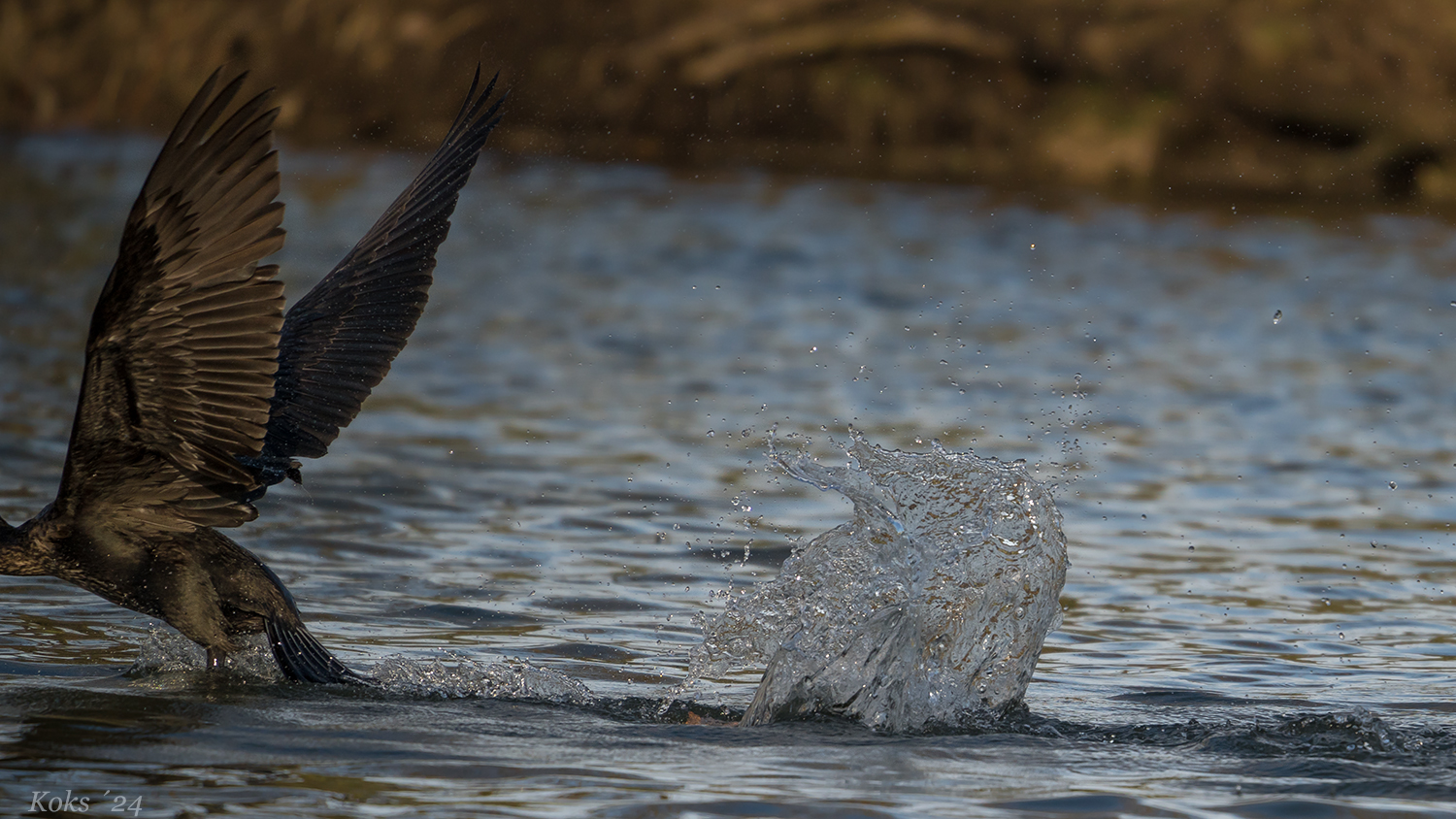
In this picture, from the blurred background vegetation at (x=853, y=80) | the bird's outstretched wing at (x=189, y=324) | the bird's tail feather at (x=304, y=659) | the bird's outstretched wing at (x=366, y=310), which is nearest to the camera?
the bird's outstretched wing at (x=189, y=324)

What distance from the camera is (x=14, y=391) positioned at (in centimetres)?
930

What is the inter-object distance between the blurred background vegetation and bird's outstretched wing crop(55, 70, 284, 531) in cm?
1521

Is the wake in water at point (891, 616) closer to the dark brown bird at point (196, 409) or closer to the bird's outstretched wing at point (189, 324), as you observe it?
the dark brown bird at point (196, 409)

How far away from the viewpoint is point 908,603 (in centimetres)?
515

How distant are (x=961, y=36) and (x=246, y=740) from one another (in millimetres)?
15916

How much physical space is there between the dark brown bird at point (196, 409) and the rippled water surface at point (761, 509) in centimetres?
26

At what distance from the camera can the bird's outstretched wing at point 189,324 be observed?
14.2ft

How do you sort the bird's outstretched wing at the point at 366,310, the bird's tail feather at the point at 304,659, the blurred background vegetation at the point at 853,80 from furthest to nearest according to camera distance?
the blurred background vegetation at the point at 853,80, the bird's outstretched wing at the point at 366,310, the bird's tail feather at the point at 304,659

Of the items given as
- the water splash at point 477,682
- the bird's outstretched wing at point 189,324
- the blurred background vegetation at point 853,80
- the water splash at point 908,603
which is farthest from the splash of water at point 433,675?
the blurred background vegetation at point 853,80

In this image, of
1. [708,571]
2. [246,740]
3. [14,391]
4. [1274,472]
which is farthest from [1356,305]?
[246,740]

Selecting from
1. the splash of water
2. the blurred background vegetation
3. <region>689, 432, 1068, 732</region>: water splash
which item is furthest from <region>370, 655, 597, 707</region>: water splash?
the blurred background vegetation

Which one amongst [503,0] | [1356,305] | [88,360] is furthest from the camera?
[503,0]

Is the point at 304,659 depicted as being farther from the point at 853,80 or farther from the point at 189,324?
the point at 853,80

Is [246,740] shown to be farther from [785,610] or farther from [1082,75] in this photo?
[1082,75]
